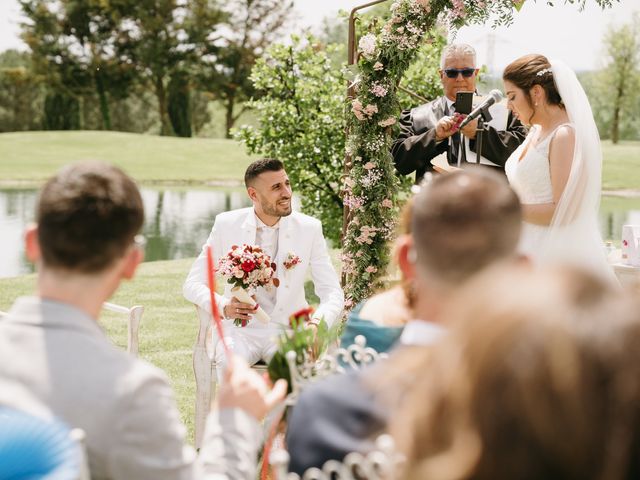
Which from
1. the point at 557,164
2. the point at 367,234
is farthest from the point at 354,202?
the point at 557,164

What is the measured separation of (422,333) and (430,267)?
20 cm

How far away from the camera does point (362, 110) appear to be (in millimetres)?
6012

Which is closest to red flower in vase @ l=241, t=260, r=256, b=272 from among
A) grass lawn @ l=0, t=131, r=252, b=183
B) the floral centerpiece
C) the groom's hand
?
the groom's hand

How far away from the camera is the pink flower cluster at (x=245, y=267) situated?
407 centimetres

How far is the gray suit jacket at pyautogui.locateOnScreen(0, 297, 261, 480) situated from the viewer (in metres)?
1.54

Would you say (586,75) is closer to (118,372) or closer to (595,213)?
(595,213)

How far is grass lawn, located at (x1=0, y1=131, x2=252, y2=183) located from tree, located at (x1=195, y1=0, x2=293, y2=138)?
268cm

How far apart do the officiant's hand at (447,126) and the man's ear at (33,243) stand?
3.70 m

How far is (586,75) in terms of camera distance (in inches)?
1876

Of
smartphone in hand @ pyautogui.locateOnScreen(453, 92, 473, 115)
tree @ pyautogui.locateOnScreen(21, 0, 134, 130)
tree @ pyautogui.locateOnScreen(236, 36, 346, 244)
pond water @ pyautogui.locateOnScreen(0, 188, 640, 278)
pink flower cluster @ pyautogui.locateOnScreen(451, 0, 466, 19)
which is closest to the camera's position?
smartphone in hand @ pyautogui.locateOnScreen(453, 92, 473, 115)

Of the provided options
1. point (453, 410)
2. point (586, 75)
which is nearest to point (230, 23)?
point (586, 75)

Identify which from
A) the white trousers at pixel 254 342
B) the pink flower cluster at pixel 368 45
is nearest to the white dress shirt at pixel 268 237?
the white trousers at pixel 254 342

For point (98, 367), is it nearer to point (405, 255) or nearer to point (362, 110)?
point (405, 255)

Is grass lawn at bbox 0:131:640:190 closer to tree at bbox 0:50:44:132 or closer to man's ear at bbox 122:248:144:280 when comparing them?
tree at bbox 0:50:44:132
